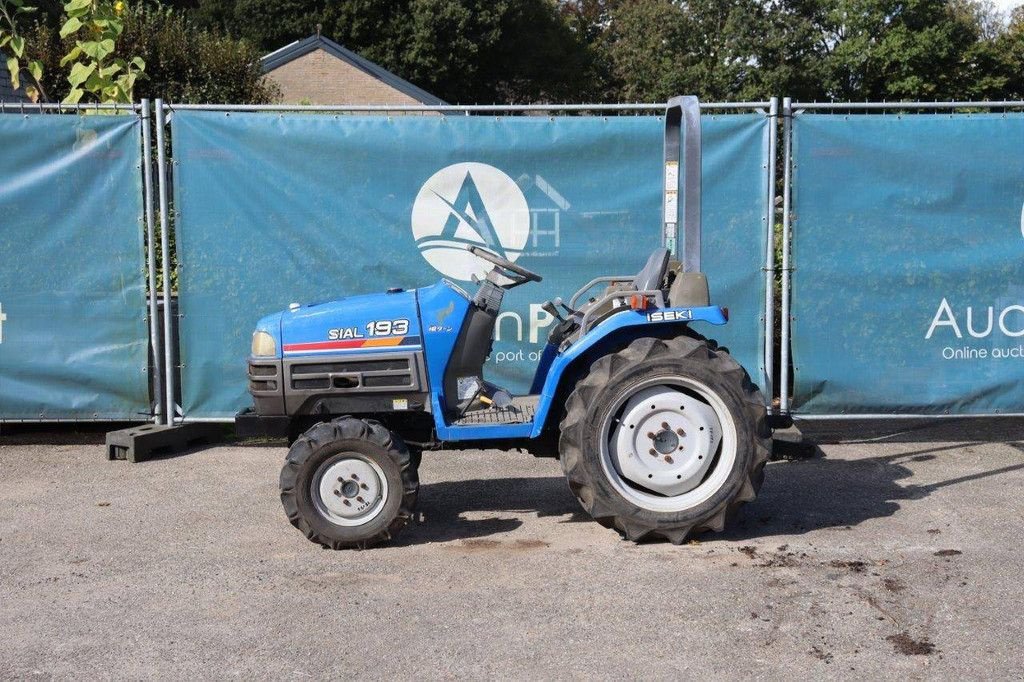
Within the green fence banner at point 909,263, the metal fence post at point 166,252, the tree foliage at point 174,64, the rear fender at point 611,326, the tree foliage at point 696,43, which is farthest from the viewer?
the tree foliage at point 696,43

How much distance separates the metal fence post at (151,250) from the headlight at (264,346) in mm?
2098

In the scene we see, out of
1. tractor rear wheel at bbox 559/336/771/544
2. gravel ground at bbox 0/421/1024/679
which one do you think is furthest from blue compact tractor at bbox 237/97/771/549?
gravel ground at bbox 0/421/1024/679

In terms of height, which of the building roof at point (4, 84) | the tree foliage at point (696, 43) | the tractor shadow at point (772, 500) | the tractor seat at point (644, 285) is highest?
the tree foliage at point (696, 43)

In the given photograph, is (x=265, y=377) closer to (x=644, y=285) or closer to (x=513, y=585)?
(x=513, y=585)

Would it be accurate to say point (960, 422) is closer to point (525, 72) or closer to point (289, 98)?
point (289, 98)

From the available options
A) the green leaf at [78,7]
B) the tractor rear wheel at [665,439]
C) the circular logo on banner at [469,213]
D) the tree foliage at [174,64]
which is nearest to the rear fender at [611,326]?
the tractor rear wheel at [665,439]

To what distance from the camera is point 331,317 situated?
20.1 ft

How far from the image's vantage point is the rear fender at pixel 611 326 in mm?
6012

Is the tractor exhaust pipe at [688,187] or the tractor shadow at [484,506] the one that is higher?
the tractor exhaust pipe at [688,187]

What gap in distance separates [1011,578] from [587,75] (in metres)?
56.9

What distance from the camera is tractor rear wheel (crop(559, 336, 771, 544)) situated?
19.3 feet

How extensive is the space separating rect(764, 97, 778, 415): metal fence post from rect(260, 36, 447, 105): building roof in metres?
32.9

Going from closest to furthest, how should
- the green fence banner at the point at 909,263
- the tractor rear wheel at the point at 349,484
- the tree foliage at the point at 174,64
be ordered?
the tractor rear wheel at the point at 349,484
the green fence banner at the point at 909,263
the tree foliage at the point at 174,64

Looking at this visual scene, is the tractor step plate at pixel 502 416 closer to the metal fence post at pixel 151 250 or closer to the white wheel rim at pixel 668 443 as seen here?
the white wheel rim at pixel 668 443
